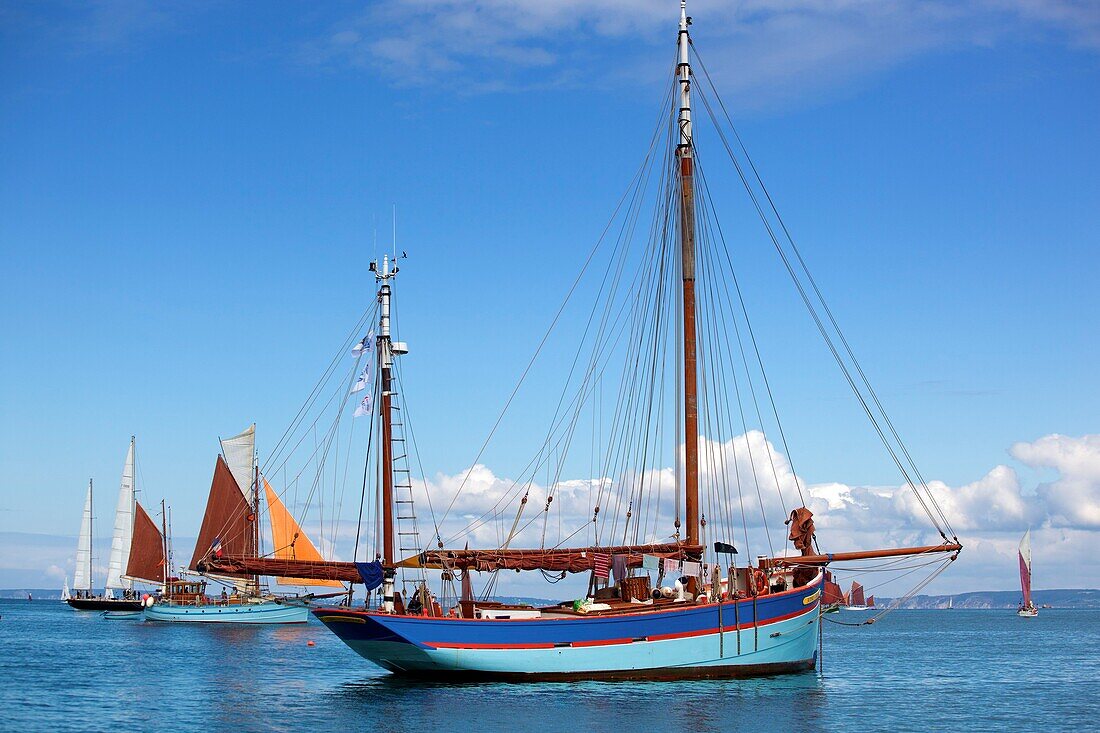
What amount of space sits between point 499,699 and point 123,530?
346ft

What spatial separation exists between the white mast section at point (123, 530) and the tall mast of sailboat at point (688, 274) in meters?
102

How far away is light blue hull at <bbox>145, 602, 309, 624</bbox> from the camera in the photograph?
121500 mm

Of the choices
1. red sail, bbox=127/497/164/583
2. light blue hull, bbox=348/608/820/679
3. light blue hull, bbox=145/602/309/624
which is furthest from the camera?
red sail, bbox=127/497/164/583

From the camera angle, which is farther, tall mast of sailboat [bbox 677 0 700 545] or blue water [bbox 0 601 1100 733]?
tall mast of sailboat [bbox 677 0 700 545]

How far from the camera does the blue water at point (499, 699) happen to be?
4003 cm

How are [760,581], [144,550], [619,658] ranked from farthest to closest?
[144,550] < [760,581] < [619,658]

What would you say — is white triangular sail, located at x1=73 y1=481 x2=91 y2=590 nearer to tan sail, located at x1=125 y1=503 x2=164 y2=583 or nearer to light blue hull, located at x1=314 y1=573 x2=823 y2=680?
tan sail, located at x1=125 y1=503 x2=164 y2=583

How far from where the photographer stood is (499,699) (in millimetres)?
43531

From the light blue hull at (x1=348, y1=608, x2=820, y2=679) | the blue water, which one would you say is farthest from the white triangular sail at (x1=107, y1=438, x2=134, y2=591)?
the light blue hull at (x1=348, y1=608, x2=820, y2=679)

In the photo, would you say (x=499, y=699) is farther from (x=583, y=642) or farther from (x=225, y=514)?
(x=225, y=514)

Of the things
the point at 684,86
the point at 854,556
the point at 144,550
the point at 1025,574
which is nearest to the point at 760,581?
the point at 854,556

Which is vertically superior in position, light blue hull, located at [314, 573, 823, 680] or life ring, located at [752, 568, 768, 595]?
life ring, located at [752, 568, 768, 595]

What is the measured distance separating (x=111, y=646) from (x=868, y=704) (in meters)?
59.7

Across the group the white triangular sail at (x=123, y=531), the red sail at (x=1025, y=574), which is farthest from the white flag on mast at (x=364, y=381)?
the red sail at (x=1025, y=574)
